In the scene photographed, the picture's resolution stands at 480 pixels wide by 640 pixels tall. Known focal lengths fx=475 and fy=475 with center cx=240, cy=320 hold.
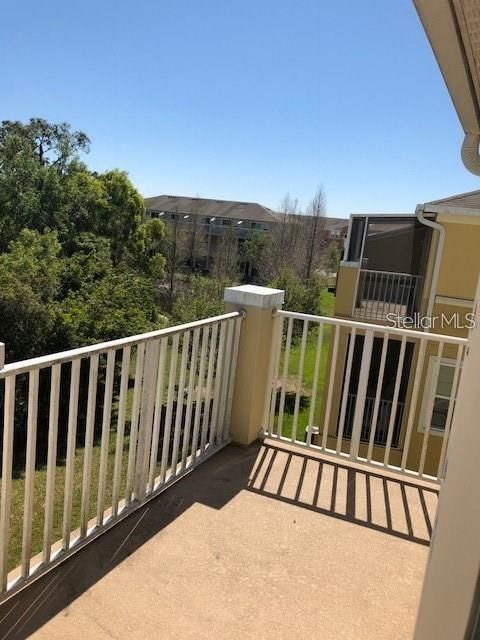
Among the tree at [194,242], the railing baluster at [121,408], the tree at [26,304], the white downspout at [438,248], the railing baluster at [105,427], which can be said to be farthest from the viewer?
the tree at [194,242]

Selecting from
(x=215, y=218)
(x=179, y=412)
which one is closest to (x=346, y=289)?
(x=179, y=412)

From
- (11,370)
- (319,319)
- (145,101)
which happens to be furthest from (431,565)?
(145,101)

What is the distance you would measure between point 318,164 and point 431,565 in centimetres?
2735

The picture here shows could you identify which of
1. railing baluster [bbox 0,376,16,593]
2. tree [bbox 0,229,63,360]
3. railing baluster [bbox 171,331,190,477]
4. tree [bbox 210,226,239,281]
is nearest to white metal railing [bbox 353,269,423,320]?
tree [bbox 0,229,63,360]

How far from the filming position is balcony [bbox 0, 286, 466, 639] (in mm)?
1739

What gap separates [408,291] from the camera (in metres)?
10.1

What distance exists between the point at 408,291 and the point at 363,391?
25.6 ft

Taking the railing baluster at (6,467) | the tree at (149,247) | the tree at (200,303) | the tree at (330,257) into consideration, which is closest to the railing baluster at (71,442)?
the railing baluster at (6,467)

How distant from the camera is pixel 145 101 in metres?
17.8

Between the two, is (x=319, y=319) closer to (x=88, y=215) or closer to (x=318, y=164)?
(x=88, y=215)

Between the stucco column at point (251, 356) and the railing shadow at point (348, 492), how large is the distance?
23 centimetres

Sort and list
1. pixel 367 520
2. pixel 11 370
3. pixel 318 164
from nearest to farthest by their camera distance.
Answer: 1. pixel 11 370
2. pixel 367 520
3. pixel 318 164

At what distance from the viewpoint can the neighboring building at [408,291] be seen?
8445 millimetres

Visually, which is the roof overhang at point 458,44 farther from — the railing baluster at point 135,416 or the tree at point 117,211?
the tree at point 117,211
